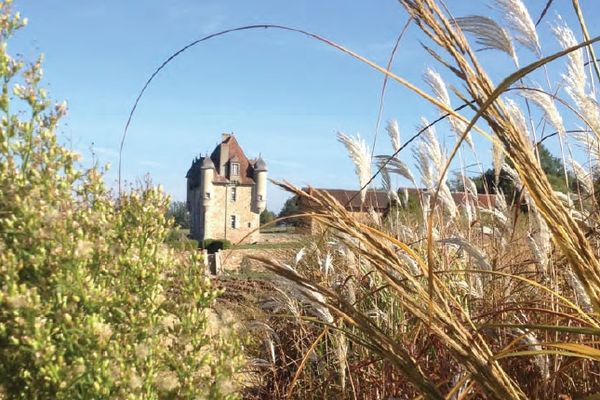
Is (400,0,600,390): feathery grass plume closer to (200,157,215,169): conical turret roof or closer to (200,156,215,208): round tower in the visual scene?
(200,156,215,208): round tower

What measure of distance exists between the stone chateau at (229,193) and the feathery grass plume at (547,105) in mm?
39797

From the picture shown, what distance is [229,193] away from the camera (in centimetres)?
4228

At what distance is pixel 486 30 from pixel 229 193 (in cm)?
4154

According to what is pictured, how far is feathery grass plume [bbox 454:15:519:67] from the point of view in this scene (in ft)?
3.21

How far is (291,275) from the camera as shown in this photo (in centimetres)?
81

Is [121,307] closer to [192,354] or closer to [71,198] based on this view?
[192,354]

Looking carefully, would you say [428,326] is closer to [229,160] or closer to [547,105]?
[547,105]

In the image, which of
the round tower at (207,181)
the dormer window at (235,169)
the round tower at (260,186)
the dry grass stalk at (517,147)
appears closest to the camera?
the dry grass stalk at (517,147)

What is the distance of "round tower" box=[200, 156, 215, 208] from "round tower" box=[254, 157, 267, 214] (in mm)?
2934

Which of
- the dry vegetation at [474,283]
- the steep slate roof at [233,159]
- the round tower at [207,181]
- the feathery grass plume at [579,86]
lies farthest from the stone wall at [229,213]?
A: the feathery grass plume at [579,86]

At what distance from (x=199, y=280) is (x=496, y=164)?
118 cm

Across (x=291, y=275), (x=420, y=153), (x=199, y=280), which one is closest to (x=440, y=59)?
(x=291, y=275)

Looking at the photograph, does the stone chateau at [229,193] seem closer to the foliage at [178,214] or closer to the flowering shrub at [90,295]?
the foliage at [178,214]

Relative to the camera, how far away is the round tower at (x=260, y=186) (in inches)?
1668
